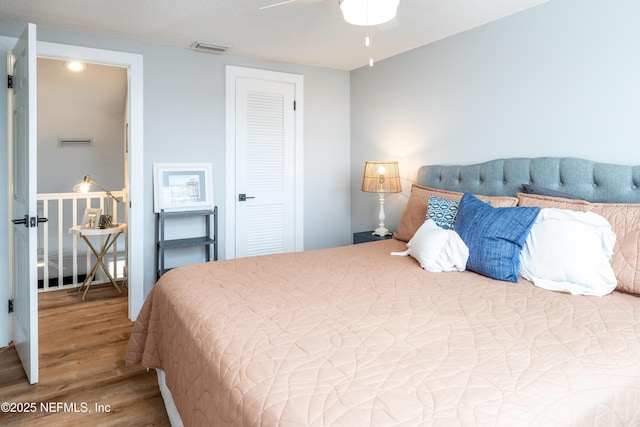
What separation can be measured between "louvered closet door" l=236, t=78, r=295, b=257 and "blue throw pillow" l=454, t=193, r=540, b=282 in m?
2.24

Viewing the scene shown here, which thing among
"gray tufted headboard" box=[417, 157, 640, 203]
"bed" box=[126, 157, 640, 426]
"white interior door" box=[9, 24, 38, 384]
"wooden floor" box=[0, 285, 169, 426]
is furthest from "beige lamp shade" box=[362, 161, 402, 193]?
"white interior door" box=[9, 24, 38, 384]

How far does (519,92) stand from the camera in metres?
2.84

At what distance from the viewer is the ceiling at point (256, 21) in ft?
8.79

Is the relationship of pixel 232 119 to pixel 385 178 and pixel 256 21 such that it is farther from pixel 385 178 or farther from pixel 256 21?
pixel 385 178

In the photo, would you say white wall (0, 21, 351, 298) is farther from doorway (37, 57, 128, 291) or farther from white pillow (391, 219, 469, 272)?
white pillow (391, 219, 469, 272)

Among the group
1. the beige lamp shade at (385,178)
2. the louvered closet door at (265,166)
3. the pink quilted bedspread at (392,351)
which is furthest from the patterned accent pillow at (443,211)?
the louvered closet door at (265,166)

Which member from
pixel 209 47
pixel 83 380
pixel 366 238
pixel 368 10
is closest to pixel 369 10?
pixel 368 10

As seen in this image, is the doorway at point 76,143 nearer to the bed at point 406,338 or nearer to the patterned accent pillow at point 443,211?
the bed at point 406,338

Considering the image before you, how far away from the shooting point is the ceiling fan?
6.14ft

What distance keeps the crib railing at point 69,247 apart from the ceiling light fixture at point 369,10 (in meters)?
3.67

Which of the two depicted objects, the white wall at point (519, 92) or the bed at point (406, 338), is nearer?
the bed at point (406, 338)

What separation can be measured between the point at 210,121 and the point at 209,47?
0.63m

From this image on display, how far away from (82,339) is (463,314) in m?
2.78

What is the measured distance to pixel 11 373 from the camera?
255 centimetres
